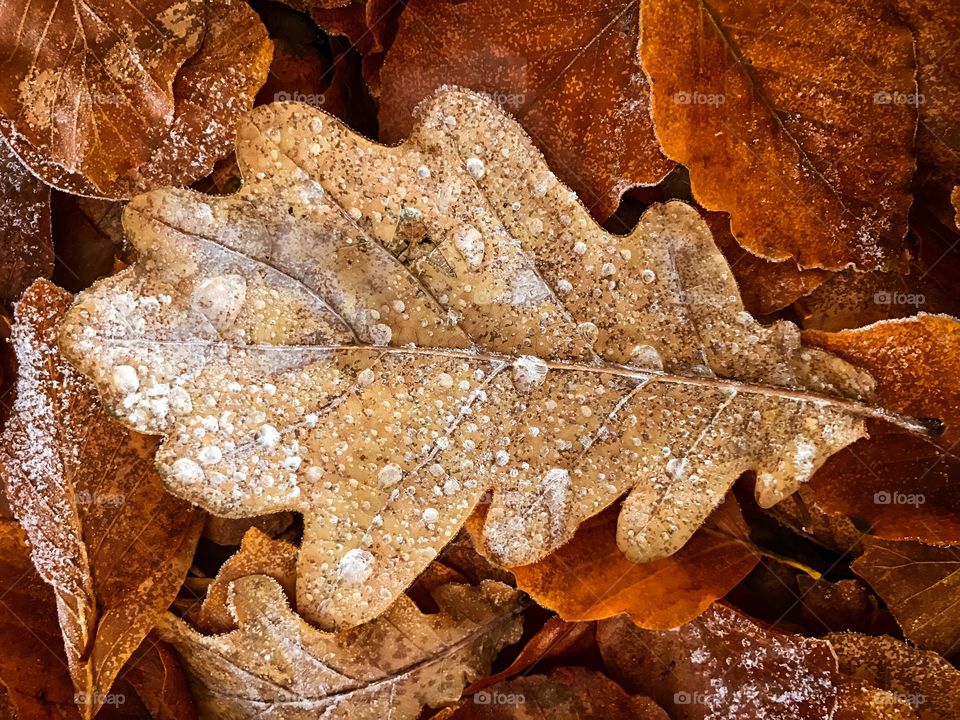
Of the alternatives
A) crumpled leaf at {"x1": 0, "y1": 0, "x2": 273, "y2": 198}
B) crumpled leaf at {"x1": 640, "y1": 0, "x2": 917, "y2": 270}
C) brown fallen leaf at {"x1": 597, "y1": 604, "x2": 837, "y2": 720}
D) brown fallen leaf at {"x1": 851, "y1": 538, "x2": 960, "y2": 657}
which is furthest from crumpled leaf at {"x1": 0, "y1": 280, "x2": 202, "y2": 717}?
brown fallen leaf at {"x1": 851, "y1": 538, "x2": 960, "y2": 657}

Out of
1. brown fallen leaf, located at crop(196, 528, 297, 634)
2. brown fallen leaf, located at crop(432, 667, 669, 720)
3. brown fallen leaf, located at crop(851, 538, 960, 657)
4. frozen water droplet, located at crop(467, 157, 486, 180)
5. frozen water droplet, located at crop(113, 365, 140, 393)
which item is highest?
frozen water droplet, located at crop(113, 365, 140, 393)

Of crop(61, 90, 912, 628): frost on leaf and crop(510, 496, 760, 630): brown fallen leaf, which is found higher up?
crop(61, 90, 912, 628): frost on leaf

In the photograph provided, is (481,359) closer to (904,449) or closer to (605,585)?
(605,585)

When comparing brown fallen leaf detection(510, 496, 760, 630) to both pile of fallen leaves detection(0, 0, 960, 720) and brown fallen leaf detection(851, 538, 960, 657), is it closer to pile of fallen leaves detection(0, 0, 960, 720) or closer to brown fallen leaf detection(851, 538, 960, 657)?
pile of fallen leaves detection(0, 0, 960, 720)

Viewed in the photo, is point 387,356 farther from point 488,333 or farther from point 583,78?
point 583,78

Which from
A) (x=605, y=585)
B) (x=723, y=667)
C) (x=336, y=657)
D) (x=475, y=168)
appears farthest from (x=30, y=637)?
(x=723, y=667)
